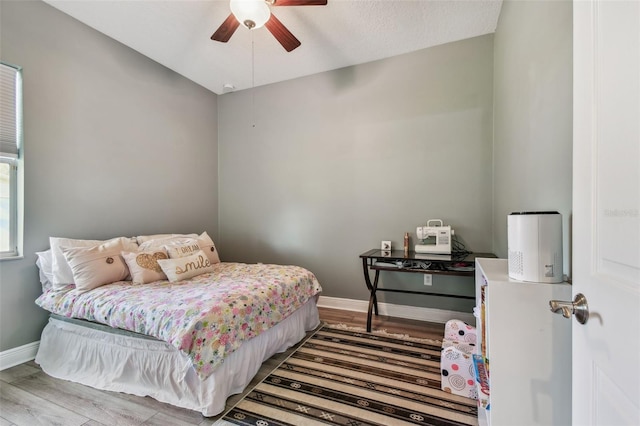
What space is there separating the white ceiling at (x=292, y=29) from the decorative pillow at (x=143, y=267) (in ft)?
6.85

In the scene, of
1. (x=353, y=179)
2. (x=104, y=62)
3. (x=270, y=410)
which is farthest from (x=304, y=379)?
(x=104, y=62)

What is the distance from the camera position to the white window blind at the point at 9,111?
2.08 m

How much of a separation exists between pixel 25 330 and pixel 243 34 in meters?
3.12

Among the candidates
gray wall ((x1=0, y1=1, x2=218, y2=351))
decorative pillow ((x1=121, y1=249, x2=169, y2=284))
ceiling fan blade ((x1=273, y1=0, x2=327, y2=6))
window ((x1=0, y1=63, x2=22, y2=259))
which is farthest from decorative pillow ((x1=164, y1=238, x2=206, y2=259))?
ceiling fan blade ((x1=273, y1=0, x2=327, y2=6))

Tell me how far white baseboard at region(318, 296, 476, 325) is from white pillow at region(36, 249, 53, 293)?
2.54 m

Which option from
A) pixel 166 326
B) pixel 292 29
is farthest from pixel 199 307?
pixel 292 29

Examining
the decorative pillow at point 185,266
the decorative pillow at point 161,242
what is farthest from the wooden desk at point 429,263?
the decorative pillow at point 161,242

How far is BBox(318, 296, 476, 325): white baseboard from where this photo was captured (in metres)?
2.83

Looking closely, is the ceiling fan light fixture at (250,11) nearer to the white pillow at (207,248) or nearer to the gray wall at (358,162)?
the gray wall at (358,162)

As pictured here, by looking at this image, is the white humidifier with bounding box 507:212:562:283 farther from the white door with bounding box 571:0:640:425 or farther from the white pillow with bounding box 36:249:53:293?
the white pillow with bounding box 36:249:53:293

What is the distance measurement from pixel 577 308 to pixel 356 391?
1461 mm

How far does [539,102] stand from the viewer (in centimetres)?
140

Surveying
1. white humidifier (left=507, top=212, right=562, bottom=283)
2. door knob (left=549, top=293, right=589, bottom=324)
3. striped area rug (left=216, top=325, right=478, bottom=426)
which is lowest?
striped area rug (left=216, top=325, right=478, bottom=426)

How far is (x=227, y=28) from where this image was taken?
2148 millimetres
